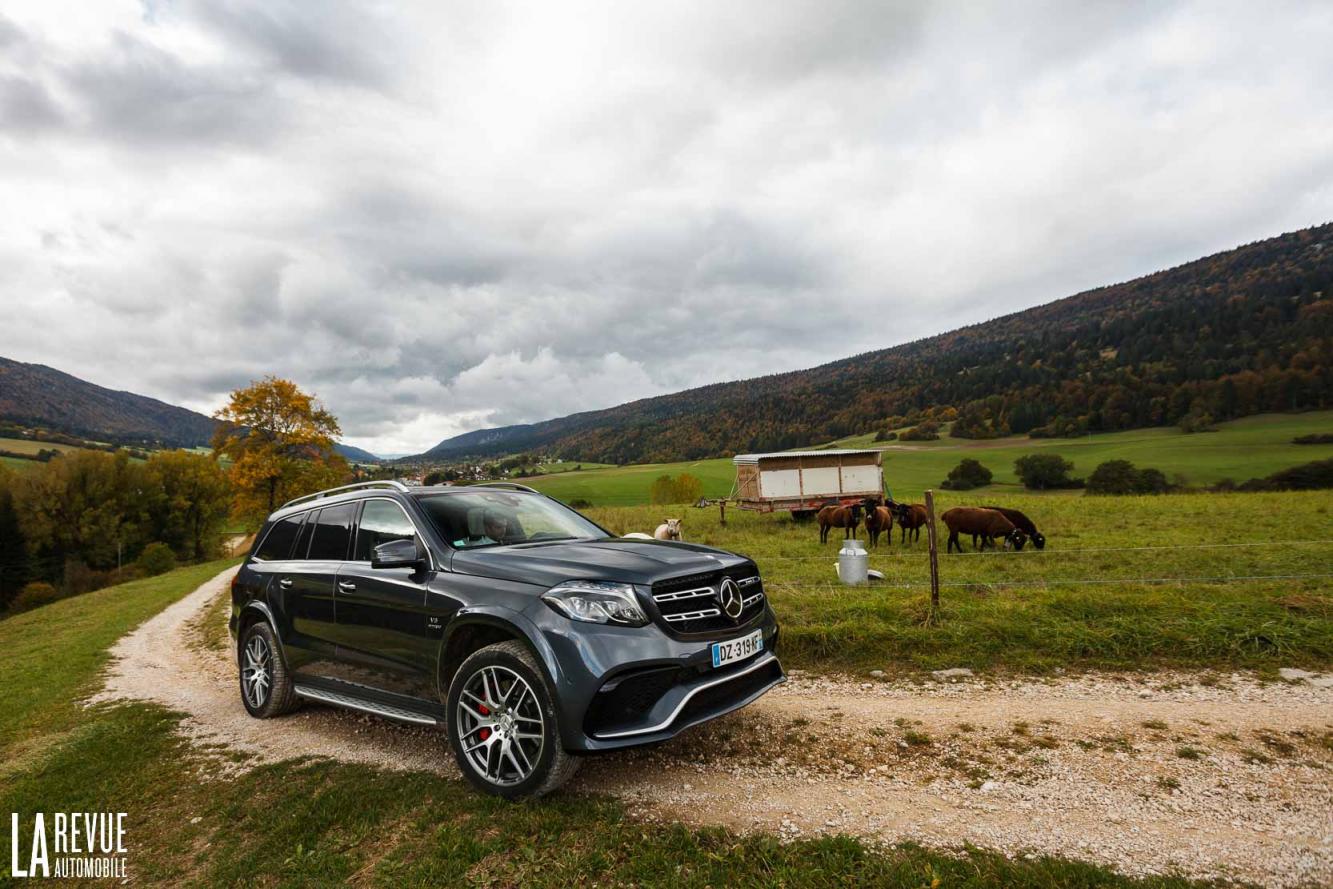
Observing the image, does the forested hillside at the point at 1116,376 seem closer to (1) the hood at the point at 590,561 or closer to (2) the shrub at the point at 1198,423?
(2) the shrub at the point at 1198,423

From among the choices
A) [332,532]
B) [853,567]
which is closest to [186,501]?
[332,532]

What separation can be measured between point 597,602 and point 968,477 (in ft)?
210

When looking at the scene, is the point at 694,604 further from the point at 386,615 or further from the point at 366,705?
the point at 366,705

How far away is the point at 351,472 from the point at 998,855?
44.9 metres

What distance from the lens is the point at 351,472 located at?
138 ft

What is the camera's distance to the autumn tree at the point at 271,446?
1375 inches

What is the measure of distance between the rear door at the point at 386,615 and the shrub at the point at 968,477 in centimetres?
6161

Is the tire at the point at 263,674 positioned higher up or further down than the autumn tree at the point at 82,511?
further down

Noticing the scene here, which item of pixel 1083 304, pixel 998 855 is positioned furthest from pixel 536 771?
pixel 1083 304

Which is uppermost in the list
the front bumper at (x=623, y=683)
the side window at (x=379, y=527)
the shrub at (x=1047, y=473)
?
the side window at (x=379, y=527)

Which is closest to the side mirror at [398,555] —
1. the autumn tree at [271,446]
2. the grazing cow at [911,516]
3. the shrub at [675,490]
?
the grazing cow at [911,516]

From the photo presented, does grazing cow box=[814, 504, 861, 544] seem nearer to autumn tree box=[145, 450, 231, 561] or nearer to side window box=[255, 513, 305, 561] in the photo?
side window box=[255, 513, 305, 561]

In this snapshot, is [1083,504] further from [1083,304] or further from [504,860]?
[1083,304]

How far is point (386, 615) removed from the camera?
4.86 metres
